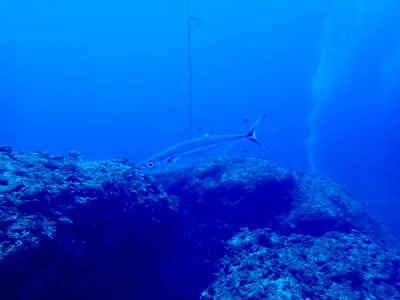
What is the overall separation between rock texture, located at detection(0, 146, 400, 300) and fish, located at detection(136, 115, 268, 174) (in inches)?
79.6

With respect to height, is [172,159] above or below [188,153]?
below

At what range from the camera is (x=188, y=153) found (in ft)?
15.4

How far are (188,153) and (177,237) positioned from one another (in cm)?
451

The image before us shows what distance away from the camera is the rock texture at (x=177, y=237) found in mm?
4926

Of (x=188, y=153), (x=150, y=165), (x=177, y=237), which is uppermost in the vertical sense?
(x=177, y=237)

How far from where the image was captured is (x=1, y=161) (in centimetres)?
645

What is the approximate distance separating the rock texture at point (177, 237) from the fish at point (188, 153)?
2.02 meters

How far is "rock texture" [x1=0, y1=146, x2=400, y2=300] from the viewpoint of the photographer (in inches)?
194

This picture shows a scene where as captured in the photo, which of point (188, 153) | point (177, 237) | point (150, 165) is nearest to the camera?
point (150, 165)

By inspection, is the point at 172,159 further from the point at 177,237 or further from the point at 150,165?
the point at 177,237

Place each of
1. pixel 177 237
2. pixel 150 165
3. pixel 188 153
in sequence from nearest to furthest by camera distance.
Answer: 1. pixel 150 165
2. pixel 188 153
3. pixel 177 237

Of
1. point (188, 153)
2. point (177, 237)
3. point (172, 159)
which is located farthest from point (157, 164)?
point (177, 237)

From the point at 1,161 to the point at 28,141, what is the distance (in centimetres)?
8232

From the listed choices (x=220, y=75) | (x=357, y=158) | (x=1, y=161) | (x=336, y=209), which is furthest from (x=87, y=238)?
(x=220, y=75)
